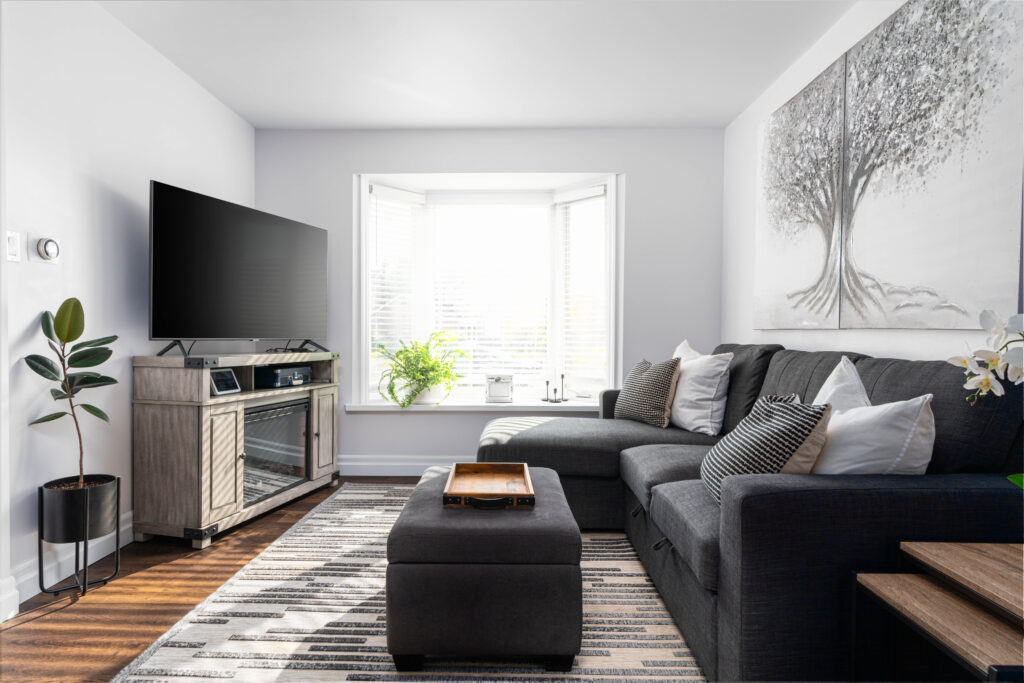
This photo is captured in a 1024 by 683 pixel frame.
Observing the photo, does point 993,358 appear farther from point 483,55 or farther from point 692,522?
point 483,55

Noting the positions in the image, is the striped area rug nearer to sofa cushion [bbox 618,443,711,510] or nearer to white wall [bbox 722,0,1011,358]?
sofa cushion [bbox 618,443,711,510]

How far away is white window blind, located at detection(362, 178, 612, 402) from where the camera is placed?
4617mm

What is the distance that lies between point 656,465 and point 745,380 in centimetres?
88

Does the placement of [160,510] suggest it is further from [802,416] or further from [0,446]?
[802,416]

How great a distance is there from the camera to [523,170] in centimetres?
422

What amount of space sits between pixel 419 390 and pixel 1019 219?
344 cm

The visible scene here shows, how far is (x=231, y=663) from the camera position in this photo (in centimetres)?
177

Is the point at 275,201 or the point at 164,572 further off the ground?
the point at 275,201

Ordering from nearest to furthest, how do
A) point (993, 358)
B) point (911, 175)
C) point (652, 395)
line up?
point (993, 358) → point (911, 175) → point (652, 395)

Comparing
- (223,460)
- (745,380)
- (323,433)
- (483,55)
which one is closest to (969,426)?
(745,380)

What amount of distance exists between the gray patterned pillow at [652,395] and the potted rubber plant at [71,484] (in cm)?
261

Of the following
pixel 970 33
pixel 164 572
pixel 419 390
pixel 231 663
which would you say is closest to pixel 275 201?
pixel 419 390

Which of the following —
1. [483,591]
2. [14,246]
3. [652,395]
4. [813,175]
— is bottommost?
[483,591]

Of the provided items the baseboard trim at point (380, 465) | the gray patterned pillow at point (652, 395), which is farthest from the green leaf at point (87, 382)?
the gray patterned pillow at point (652, 395)
